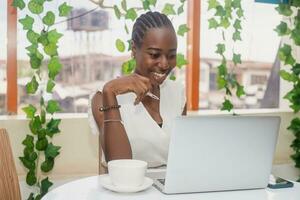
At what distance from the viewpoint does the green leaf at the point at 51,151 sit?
2416 millimetres

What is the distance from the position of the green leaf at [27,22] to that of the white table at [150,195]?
1416mm

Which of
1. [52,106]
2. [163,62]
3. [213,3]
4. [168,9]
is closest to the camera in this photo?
[163,62]

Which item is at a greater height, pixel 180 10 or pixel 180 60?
pixel 180 10

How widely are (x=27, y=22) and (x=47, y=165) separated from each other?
→ 2.73ft

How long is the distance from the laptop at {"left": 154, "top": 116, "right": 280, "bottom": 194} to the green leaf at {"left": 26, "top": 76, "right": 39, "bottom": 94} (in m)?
1.46

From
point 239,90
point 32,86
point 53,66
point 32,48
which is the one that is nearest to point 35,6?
point 32,48

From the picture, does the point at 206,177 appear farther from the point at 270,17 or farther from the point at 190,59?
the point at 270,17

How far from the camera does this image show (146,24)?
174 centimetres

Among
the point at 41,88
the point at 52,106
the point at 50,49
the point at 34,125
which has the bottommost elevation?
the point at 34,125

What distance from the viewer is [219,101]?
299 centimetres

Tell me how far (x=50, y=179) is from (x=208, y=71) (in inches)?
51.9

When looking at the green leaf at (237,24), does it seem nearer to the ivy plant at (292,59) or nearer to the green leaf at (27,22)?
the ivy plant at (292,59)

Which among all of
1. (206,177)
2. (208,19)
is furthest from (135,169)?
(208,19)

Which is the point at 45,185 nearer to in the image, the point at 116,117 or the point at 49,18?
the point at 49,18
